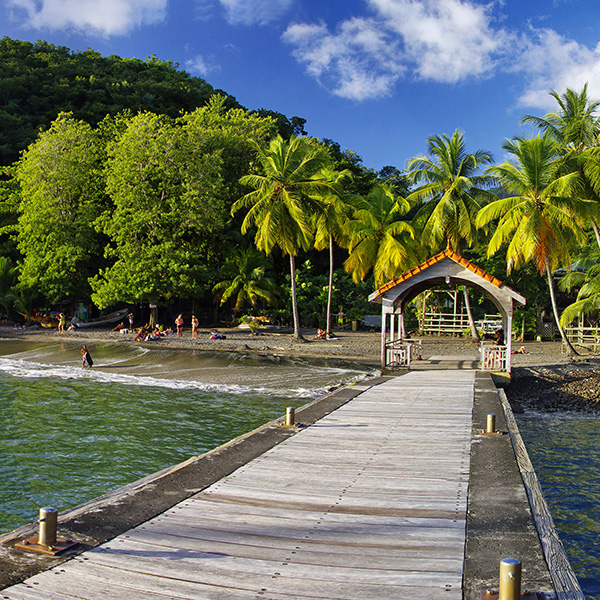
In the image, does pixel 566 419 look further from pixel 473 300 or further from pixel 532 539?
pixel 473 300

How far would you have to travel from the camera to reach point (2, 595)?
3.64 meters

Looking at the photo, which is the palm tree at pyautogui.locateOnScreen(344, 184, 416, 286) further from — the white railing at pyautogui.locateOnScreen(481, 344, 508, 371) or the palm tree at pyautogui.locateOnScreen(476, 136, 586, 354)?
the white railing at pyautogui.locateOnScreen(481, 344, 508, 371)

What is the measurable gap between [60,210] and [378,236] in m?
21.7

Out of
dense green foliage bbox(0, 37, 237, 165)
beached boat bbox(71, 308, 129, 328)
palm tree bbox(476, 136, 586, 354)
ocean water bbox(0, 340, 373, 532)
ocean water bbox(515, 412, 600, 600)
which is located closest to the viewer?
ocean water bbox(515, 412, 600, 600)

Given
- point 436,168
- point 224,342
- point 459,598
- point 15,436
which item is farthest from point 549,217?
point 459,598

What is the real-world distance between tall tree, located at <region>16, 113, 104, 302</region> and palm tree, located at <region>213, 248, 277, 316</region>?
9.00m

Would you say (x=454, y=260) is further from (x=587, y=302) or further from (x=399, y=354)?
(x=587, y=302)

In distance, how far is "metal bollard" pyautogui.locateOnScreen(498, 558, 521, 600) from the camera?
3.27 meters

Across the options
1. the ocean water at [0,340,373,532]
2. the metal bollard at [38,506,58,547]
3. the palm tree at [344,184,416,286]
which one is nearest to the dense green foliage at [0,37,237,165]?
the palm tree at [344,184,416,286]

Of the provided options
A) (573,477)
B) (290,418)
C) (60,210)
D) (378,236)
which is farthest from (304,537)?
(60,210)

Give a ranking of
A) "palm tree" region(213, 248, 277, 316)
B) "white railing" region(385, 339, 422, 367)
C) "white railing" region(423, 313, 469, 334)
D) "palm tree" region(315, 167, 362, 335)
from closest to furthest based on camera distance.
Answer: "white railing" region(385, 339, 422, 367) < "palm tree" region(315, 167, 362, 335) < "white railing" region(423, 313, 469, 334) < "palm tree" region(213, 248, 277, 316)

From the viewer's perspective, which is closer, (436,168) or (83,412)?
(83,412)

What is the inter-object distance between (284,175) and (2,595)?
27.2 m

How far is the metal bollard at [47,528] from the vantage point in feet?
14.2
